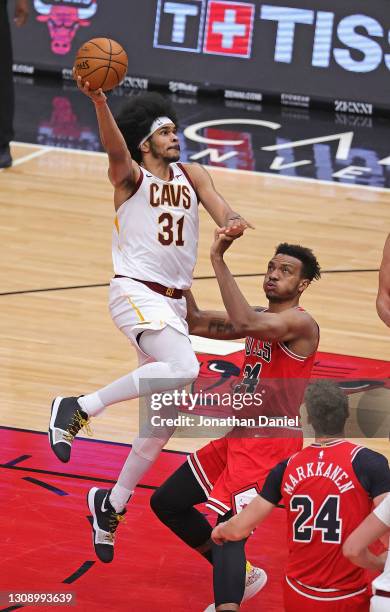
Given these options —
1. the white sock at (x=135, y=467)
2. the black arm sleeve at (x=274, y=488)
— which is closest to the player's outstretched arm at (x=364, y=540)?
the black arm sleeve at (x=274, y=488)

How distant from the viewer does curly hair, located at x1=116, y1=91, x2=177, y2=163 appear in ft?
23.4

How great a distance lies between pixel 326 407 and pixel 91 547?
6.96 feet

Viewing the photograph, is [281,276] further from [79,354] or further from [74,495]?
[79,354]

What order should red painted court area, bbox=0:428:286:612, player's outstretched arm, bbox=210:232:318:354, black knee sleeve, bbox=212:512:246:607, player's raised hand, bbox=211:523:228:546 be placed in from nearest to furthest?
player's raised hand, bbox=211:523:228:546, black knee sleeve, bbox=212:512:246:607, player's outstretched arm, bbox=210:232:318:354, red painted court area, bbox=0:428:286:612

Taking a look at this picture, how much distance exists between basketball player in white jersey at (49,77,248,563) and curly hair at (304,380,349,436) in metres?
1.43

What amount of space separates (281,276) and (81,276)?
523 cm

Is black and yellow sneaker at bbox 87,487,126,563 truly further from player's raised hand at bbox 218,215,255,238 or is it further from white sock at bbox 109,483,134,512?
player's raised hand at bbox 218,215,255,238

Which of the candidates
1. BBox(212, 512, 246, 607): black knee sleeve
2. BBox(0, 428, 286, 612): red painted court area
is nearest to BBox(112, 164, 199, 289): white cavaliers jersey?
BBox(0, 428, 286, 612): red painted court area

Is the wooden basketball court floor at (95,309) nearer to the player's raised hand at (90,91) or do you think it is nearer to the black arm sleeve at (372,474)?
the black arm sleeve at (372,474)

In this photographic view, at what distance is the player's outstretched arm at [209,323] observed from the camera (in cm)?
707

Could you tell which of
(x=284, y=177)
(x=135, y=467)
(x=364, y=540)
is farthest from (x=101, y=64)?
(x=284, y=177)

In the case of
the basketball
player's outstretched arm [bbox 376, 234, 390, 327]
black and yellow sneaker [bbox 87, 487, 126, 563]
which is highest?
the basketball

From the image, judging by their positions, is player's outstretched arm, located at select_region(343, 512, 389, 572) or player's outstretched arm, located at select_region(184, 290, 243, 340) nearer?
player's outstretched arm, located at select_region(343, 512, 389, 572)

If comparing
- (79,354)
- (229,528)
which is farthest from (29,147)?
(229,528)
